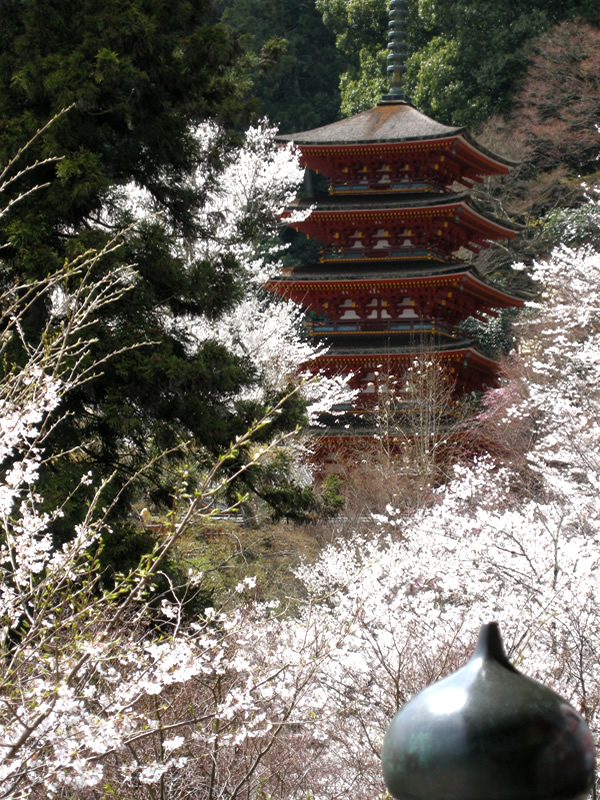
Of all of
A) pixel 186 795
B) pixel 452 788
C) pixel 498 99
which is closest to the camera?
pixel 452 788

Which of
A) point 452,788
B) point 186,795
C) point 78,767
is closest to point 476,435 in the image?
point 186,795

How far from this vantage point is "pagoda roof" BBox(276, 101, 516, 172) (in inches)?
784

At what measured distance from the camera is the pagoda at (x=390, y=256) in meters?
19.6

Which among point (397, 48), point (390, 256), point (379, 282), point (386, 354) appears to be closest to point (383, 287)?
point (379, 282)

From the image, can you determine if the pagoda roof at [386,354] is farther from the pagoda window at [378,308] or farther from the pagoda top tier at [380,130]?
the pagoda top tier at [380,130]

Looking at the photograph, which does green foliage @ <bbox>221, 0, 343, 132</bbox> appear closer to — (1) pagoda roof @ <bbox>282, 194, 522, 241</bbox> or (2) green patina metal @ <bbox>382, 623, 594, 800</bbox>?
(1) pagoda roof @ <bbox>282, 194, 522, 241</bbox>

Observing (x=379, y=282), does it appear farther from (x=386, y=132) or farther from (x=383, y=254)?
(x=386, y=132)

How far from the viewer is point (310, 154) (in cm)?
2072

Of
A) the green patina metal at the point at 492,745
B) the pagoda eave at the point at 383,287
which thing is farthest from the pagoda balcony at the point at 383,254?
the green patina metal at the point at 492,745

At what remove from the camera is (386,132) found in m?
20.5

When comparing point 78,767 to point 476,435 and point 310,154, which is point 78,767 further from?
point 310,154

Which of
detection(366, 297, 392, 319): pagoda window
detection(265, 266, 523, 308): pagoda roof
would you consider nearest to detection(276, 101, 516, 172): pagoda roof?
detection(265, 266, 523, 308): pagoda roof

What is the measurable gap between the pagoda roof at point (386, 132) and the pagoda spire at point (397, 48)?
55.2 inches

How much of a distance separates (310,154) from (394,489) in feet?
27.2
